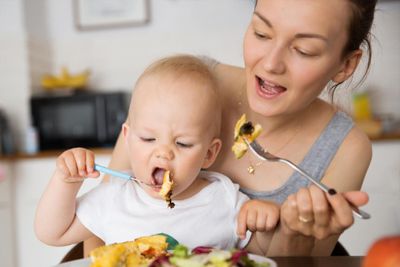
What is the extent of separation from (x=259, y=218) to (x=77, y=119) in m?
2.60

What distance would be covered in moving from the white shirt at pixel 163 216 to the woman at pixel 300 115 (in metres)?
0.13

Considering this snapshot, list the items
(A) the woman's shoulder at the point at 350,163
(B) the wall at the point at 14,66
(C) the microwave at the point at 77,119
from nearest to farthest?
(A) the woman's shoulder at the point at 350,163
(C) the microwave at the point at 77,119
(B) the wall at the point at 14,66

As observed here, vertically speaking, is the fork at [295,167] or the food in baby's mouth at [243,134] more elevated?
the food in baby's mouth at [243,134]

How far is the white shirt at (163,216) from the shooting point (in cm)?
110

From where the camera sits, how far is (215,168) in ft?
4.37

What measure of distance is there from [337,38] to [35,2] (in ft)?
9.75

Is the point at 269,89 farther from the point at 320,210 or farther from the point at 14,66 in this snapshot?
the point at 14,66

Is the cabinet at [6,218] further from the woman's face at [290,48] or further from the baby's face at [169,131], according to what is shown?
the woman's face at [290,48]

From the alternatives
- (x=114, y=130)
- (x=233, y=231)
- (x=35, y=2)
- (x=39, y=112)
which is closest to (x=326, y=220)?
(x=233, y=231)

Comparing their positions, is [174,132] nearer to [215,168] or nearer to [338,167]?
[215,168]

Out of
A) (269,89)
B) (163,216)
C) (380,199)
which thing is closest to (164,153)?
(163,216)

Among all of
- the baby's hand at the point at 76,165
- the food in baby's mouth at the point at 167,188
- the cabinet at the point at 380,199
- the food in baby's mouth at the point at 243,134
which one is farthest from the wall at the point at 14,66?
the food in baby's mouth at the point at 243,134

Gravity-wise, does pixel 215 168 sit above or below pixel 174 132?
below

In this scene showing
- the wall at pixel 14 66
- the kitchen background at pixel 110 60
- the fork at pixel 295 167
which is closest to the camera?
the fork at pixel 295 167
